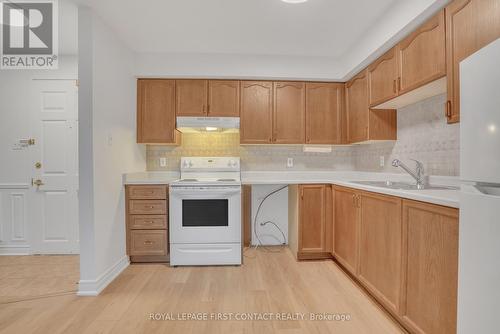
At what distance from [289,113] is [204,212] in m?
1.59

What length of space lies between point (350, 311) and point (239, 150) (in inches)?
86.7

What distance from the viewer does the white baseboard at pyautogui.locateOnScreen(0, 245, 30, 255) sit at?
3096 millimetres

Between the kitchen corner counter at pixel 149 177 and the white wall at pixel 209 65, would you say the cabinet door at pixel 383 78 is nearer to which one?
the white wall at pixel 209 65

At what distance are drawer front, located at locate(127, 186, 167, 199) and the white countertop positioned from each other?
7cm

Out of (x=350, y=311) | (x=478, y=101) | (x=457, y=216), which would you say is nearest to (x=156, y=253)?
(x=350, y=311)

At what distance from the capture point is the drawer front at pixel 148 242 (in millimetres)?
2814

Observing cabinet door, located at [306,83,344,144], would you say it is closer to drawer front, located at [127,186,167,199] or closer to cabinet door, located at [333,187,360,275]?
cabinet door, located at [333,187,360,275]

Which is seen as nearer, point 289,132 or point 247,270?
point 247,270

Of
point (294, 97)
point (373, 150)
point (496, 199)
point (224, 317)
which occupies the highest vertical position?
point (294, 97)

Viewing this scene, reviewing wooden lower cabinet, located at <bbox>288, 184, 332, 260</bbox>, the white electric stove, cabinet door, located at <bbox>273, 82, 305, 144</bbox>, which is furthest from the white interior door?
wooden lower cabinet, located at <bbox>288, 184, 332, 260</bbox>

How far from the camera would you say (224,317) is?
1.84 metres

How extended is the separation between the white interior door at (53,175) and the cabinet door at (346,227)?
3035 mm

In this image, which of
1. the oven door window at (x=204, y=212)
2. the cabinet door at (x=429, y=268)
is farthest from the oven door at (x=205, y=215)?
the cabinet door at (x=429, y=268)

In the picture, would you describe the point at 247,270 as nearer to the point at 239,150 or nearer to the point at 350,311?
the point at 350,311
